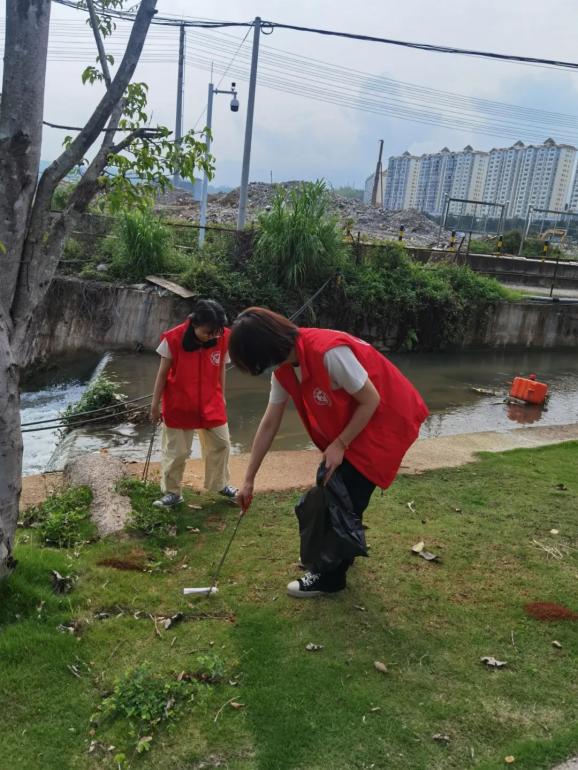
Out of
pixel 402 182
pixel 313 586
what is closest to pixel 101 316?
pixel 313 586

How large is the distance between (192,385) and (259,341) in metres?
1.97

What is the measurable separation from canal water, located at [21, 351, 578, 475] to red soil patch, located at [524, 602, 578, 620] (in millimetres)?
4449

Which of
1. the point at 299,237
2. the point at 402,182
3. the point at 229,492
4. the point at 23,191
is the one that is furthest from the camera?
the point at 402,182

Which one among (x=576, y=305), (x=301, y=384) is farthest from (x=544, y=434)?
(x=576, y=305)

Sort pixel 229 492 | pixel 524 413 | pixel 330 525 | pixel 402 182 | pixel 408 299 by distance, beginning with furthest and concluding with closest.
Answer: pixel 402 182 → pixel 408 299 → pixel 524 413 → pixel 229 492 → pixel 330 525

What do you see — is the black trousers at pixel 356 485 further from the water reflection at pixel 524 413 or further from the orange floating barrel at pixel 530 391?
the orange floating barrel at pixel 530 391

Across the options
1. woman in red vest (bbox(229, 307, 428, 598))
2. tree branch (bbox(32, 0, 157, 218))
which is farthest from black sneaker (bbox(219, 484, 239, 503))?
tree branch (bbox(32, 0, 157, 218))

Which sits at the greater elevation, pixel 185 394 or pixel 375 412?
pixel 375 412

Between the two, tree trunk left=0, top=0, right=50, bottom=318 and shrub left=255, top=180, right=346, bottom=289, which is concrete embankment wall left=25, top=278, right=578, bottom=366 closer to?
shrub left=255, top=180, right=346, bottom=289

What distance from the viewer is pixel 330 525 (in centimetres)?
327

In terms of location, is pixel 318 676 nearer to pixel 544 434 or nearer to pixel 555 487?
pixel 555 487

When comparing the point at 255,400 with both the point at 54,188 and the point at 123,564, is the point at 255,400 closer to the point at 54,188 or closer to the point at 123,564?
the point at 123,564

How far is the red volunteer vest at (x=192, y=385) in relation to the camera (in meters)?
4.68

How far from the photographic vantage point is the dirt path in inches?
218
